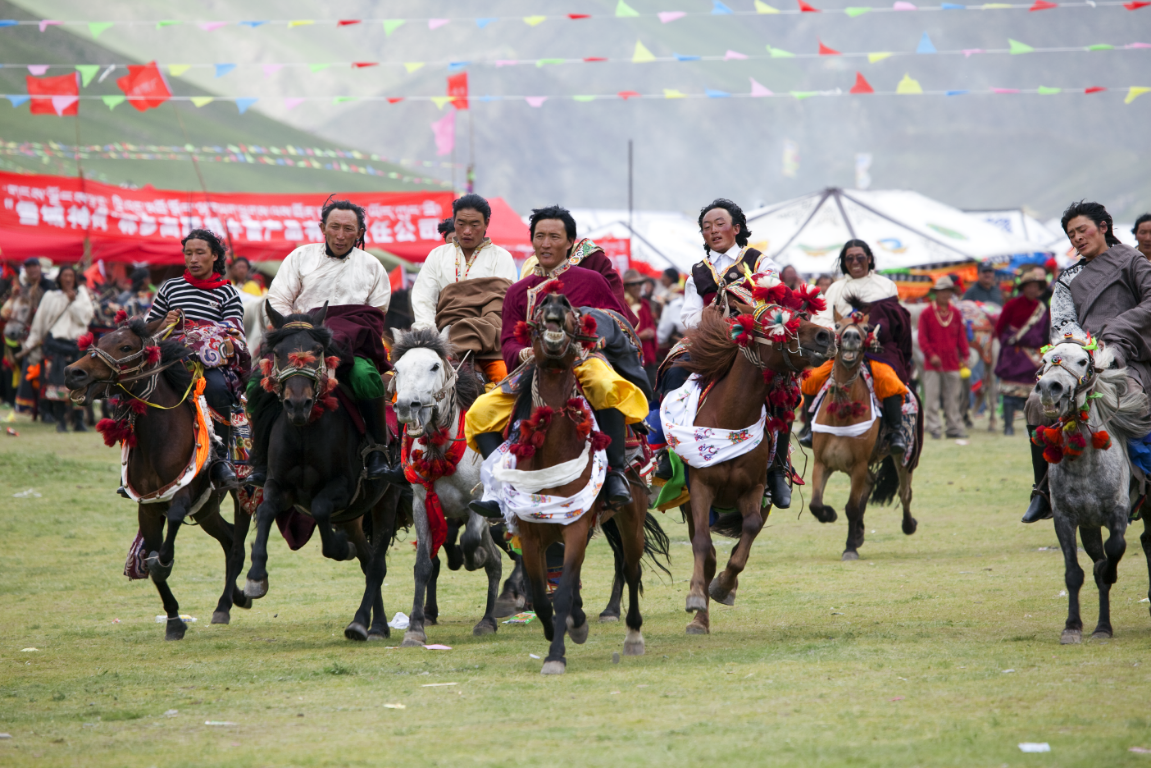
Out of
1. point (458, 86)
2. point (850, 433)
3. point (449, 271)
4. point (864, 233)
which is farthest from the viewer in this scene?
point (864, 233)

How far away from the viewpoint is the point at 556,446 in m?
6.85

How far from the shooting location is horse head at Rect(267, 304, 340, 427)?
7918 mm

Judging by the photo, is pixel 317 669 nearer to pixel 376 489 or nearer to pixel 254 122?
pixel 376 489

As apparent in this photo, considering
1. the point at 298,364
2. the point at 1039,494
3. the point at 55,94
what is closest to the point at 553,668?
the point at 298,364

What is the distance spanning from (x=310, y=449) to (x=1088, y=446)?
453 cm

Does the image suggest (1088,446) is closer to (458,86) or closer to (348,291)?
(348,291)

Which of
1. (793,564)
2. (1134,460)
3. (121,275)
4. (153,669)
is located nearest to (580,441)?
(153,669)

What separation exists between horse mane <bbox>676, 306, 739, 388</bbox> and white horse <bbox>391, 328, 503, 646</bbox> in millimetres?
1414

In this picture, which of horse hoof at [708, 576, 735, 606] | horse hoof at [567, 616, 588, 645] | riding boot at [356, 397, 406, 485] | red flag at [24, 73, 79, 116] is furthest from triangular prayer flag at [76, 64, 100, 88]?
horse hoof at [567, 616, 588, 645]

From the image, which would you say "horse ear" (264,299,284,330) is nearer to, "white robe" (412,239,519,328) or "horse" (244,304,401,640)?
"horse" (244,304,401,640)

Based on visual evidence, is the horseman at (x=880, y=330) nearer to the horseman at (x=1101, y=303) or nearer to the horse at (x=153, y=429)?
the horseman at (x=1101, y=303)

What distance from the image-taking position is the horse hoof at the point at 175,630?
841cm

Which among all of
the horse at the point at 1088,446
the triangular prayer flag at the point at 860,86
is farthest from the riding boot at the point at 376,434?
the triangular prayer flag at the point at 860,86

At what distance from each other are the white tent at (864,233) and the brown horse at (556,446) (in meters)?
21.6
